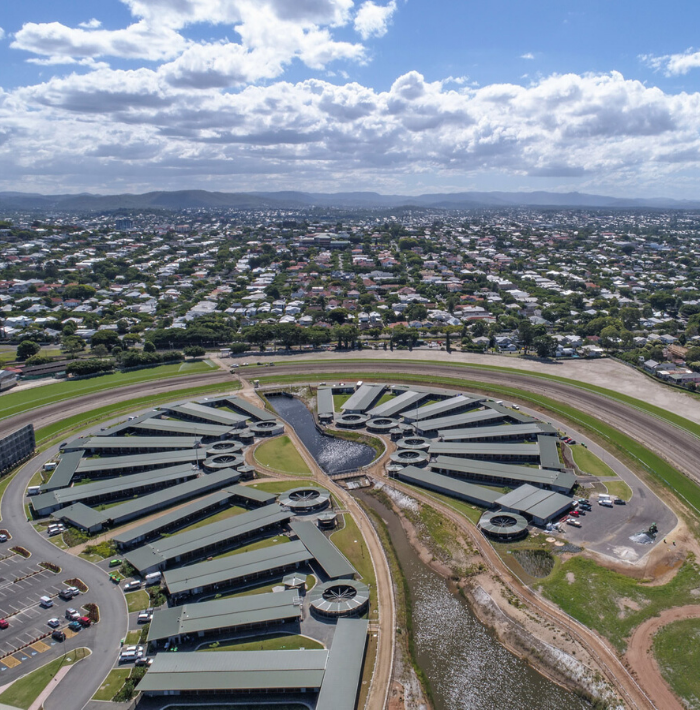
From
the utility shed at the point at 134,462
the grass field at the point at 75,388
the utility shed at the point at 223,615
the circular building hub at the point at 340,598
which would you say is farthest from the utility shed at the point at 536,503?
the grass field at the point at 75,388

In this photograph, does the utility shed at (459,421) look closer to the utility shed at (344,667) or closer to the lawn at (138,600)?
the utility shed at (344,667)

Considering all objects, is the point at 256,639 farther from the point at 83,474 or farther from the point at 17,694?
the point at 83,474

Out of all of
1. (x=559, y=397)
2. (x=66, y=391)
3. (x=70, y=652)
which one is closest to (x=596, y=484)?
(x=559, y=397)

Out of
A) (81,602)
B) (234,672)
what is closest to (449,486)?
(234,672)

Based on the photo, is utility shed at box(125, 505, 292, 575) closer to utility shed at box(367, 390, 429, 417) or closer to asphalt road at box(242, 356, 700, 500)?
utility shed at box(367, 390, 429, 417)

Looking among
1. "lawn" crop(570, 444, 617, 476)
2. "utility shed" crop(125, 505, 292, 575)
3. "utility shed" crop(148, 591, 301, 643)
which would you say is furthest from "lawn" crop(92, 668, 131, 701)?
"lawn" crop(570, 444, 617, 476)

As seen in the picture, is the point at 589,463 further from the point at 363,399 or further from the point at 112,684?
the point at 112,684
